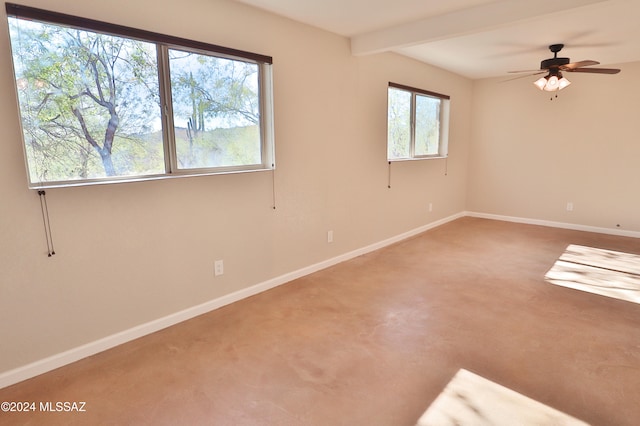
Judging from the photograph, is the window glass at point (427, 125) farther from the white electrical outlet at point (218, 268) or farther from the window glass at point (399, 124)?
the white electrical outlet at point (218, 268)

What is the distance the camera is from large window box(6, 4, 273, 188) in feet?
6.64

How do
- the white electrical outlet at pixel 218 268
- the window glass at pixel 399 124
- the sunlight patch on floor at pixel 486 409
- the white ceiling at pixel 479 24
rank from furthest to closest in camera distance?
the window glass at pixel 399 124
the white electrical outlet at pixel 218 268
the white ceiling at pixel 479 24
the sunlight patch on floor at pixel 486 409

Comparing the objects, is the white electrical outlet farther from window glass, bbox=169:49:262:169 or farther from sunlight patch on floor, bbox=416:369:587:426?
sunlight patch on floor, bbox=416:369:587:426

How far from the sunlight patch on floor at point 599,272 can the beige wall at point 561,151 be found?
135cm

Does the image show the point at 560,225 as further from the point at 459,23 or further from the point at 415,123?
the point at 459,23

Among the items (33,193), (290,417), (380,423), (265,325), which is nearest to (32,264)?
(33,193)

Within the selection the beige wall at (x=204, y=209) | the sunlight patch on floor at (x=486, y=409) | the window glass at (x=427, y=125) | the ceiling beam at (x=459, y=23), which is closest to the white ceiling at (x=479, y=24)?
the ceiling beam at (x=459, y=23)

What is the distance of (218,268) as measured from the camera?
296cm

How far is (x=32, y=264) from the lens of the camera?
2072mm

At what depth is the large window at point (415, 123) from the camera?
15.3 ft

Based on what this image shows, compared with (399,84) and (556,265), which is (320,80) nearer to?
(399,84)

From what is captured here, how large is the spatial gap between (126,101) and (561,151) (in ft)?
19.8

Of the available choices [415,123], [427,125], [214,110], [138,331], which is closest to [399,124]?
[415,123]

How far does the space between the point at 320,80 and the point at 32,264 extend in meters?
2.76
